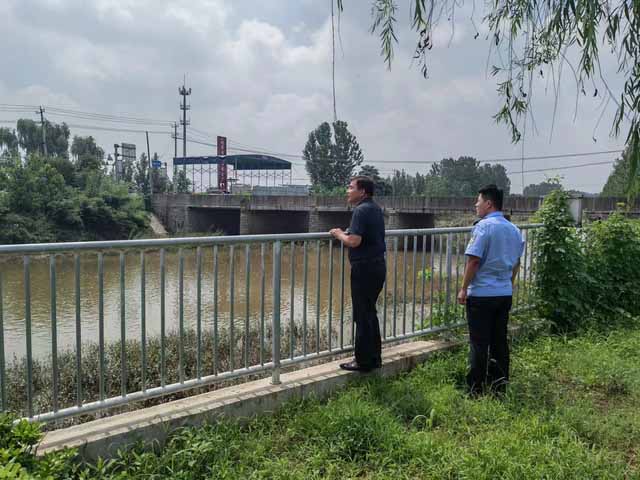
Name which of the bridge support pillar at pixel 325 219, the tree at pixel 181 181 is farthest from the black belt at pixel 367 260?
the tree at pixel 181 181

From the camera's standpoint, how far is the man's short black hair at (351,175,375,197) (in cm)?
358

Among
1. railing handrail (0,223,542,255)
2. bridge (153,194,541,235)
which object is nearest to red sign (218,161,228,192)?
bridge (153,194,541,235)

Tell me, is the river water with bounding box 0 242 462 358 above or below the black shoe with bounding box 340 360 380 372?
above

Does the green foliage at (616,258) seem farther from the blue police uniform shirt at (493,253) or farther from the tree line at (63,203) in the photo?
the tree line at (63,203)

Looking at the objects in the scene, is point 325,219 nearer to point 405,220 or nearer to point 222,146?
point 405,220

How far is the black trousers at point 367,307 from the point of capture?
11.7ft

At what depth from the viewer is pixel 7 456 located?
5.92 ft

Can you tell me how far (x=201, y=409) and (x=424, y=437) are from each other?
1.29 m

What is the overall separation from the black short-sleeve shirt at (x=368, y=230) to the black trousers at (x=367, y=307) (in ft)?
0.19

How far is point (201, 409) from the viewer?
116 inches

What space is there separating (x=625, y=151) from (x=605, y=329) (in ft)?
13.0

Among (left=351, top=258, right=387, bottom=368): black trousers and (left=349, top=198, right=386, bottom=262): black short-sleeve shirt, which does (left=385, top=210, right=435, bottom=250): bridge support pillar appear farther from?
(left=349, top=198, right=386, bottom=262): black short-sleeve shirt

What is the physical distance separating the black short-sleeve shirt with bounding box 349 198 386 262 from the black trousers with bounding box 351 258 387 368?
0.19ft

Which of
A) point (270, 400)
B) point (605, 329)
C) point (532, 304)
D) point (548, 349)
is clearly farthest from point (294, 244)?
point (605, 329)
